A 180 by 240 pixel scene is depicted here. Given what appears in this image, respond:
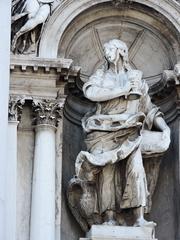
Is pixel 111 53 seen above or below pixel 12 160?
above

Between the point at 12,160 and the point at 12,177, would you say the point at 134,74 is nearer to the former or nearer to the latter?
the point at 12,160

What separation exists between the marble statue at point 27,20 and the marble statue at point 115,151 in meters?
1.00

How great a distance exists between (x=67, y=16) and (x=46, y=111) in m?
1.40

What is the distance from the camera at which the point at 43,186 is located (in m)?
14.6

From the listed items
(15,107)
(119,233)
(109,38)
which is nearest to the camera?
(119,233)

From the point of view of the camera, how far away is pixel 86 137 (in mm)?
15078

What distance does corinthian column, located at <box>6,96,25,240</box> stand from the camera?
46.9 ft

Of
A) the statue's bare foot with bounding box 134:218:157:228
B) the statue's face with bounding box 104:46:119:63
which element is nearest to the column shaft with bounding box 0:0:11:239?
the statue's face with bounding box 104:46:119:63

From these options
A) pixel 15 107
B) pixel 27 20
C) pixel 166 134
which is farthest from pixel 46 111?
pixel 166 134

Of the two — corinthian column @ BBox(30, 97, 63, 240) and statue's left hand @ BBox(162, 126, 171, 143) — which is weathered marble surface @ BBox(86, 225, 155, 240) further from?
statue's left hand @ BBox(162, 126, 171, 143)

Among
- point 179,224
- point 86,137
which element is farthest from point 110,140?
point 179,224

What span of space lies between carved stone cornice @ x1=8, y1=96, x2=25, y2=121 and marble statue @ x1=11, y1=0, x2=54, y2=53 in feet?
2.20

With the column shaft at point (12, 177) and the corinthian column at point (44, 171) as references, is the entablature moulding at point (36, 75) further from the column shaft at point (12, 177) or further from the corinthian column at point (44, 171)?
the column shaft at point (12, 177)

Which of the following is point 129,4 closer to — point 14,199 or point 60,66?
point 60,66
